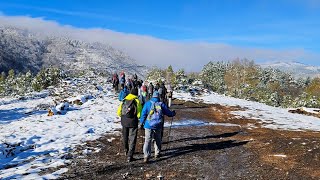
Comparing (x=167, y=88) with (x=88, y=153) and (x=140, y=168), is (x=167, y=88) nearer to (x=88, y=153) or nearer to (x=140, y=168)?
(x=88, y=153)

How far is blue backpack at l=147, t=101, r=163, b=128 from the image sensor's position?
10706mm

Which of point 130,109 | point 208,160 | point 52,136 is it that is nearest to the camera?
point 130,109

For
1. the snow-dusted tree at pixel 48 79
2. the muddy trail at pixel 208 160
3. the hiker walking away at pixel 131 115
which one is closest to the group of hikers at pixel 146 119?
the hiker walking away at pixel 131 115

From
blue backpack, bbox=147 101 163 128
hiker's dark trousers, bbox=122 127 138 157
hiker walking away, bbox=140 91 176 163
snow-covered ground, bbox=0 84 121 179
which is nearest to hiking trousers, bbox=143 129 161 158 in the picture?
hiker walking away, bbox=140 91 176 163

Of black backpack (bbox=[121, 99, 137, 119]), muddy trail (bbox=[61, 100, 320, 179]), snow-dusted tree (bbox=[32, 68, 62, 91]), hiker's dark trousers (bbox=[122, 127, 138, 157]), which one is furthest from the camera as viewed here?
snow-dusted tree (bbox=[32, 68, 62, 91])

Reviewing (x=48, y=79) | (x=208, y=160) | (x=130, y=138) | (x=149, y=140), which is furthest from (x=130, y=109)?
(x=48, y=79)

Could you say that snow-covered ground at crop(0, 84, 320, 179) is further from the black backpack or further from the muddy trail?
the black backpack

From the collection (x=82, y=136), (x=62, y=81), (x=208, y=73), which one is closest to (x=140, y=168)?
(x=82, y=136)

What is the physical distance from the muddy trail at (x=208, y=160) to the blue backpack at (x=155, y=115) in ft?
4.01

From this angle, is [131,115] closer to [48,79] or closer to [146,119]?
[146,119]

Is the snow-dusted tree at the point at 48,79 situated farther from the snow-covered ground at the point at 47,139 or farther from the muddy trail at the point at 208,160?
the muddy trail at the point at 208,160

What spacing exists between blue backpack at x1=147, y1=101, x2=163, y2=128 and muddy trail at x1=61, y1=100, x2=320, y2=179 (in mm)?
1221

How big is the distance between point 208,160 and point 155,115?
2.30m

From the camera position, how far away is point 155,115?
10.7 metres
